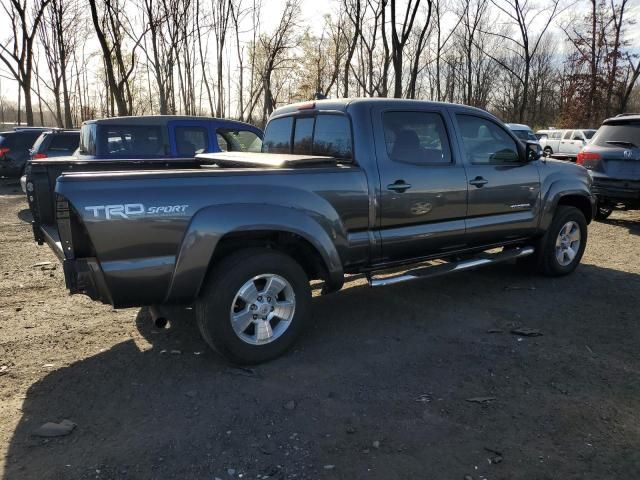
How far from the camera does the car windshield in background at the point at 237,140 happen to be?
906cm

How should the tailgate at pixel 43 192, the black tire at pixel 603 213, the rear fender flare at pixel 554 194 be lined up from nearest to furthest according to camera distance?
1. the tailgate at pixel 43 192
2. the rear fender flare at pixel 554 194
3. the black tire at pixel 603 213

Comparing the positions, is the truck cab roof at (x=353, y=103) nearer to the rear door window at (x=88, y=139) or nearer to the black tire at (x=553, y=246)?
the black tire at (x=553, y=246)

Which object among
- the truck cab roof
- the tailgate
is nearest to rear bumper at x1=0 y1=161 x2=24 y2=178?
the tailgate

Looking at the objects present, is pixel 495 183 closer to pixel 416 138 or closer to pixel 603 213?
pixel 416 138

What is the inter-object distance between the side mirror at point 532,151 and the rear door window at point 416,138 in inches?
45.2

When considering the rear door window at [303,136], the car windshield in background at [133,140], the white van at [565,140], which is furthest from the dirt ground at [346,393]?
the white van at [565,140]

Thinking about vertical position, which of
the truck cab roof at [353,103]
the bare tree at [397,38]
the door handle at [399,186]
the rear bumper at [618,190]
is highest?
the bare tree at [397,38]

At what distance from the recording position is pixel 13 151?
1479cm

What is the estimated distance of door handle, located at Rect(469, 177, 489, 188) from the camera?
5005mm

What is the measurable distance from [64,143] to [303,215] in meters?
10.7

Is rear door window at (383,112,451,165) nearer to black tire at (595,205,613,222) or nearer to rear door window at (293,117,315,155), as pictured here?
rear door window at (293,117,315,155)

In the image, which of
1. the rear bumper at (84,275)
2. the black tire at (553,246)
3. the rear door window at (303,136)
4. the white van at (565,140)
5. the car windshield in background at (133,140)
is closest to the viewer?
the rear bumper at (84,275)

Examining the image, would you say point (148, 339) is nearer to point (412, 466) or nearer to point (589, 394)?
point (412, 466)

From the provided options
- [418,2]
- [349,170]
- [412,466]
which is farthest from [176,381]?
[418,2]
